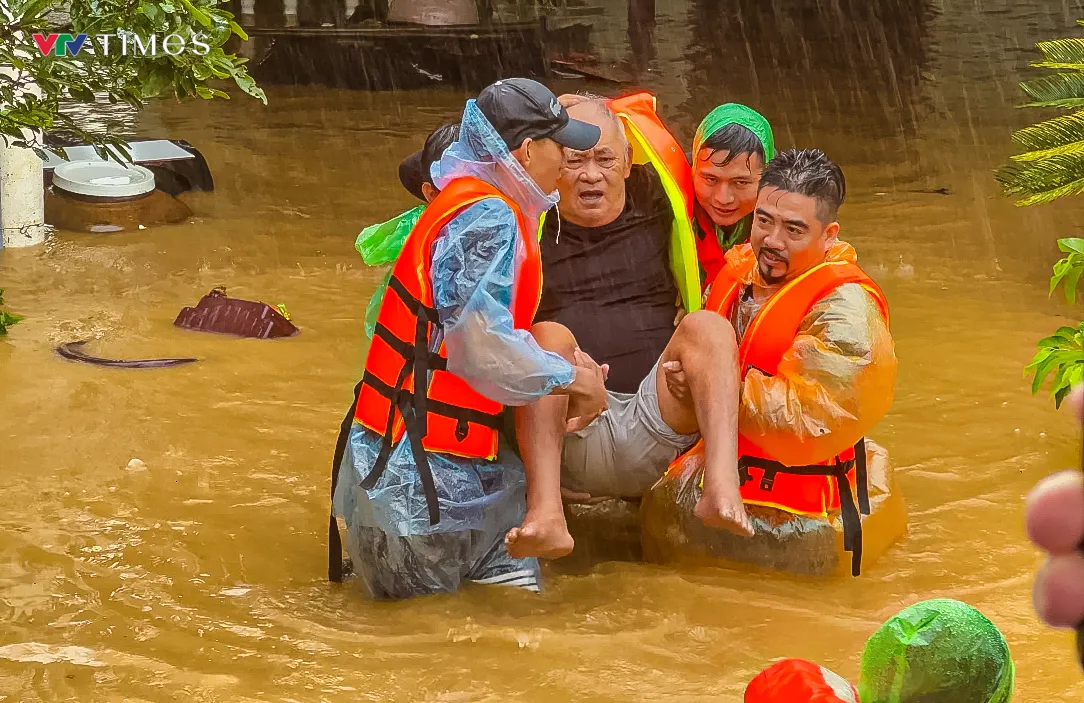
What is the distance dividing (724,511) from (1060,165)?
303 cm

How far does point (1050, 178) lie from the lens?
5.96 metres

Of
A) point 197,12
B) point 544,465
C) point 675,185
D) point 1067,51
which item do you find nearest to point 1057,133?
point 1067,51

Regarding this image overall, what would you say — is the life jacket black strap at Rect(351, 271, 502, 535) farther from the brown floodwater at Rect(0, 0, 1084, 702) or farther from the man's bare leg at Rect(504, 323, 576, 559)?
the brown floodwater at Rect(0, 0, 1084, 702)

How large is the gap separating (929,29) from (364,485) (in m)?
21.2

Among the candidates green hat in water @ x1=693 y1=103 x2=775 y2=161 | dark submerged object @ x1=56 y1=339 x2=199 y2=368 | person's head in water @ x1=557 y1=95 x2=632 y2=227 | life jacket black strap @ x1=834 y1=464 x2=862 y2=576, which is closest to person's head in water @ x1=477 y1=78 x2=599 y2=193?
person's head in water @ x1=557 y1=95 x2=632 y2=227

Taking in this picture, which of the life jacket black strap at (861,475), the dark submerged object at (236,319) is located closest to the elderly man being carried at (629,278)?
the life jacket black strap at (861,475)

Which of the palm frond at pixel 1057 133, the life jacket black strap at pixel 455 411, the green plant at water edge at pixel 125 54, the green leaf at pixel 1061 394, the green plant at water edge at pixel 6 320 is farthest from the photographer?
the green plant at water edge at pixel 6 320

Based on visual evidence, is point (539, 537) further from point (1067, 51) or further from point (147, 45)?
point (1067, 51)

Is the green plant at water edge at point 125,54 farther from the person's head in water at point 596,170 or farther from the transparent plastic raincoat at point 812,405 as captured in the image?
the transparent plastic raincoat at point 812,405

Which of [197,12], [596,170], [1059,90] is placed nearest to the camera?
[197,12]

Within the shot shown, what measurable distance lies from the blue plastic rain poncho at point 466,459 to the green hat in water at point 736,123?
1.04 metres

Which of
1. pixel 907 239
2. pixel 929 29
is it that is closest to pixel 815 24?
pixel 929 29

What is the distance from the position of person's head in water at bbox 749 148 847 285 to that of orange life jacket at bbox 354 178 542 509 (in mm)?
818

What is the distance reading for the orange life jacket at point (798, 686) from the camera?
6.57 feet
